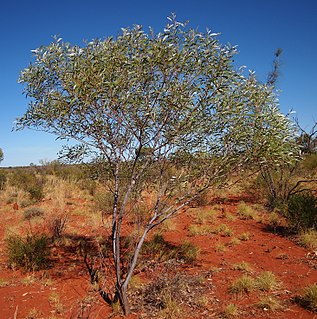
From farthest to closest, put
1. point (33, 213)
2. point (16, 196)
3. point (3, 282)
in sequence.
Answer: point (16, 196)
point (33, 213)
point (3, 282)

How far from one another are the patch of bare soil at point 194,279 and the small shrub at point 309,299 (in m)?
0.16

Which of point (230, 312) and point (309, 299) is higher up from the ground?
point (309, 299)

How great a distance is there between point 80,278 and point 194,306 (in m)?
3.34

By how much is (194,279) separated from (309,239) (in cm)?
490

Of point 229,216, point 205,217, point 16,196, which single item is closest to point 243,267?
point 205,217

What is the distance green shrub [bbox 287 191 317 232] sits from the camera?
11.2m

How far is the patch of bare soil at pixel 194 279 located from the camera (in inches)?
236

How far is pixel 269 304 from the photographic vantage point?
5809 mm

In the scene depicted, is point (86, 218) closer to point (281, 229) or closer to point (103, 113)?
point (281, 229)

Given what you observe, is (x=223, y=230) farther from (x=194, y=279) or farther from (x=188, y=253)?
(x=194, y=279)

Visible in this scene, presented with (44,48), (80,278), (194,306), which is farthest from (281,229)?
(44,48)

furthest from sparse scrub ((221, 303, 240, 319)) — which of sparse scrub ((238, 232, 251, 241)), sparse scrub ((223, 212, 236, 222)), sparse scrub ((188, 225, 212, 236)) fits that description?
sparse scrub ((223, 212, 236, 222))

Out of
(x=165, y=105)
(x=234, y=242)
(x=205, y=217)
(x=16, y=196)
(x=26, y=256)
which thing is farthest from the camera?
(x=16, y=196)

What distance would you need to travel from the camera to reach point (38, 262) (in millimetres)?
8617
